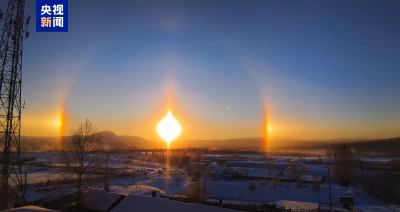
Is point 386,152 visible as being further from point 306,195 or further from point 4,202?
point 4,202

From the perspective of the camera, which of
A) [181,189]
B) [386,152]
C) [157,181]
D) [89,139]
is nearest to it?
[89,139]

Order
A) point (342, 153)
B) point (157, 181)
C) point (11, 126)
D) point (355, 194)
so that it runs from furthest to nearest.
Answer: point (342, 153) < point (157, 181) < point (355, 194) < point (11, 126)

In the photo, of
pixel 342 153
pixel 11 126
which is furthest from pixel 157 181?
pixel 342 153

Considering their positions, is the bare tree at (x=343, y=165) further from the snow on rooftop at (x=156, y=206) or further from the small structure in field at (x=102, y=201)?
the small structure in field at (x=102, y=201)

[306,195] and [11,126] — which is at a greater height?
[11,126]

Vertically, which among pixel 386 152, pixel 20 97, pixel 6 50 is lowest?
pixel 386 152

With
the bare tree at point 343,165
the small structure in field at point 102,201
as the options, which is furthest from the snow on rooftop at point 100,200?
the bare tree at point 343,165
